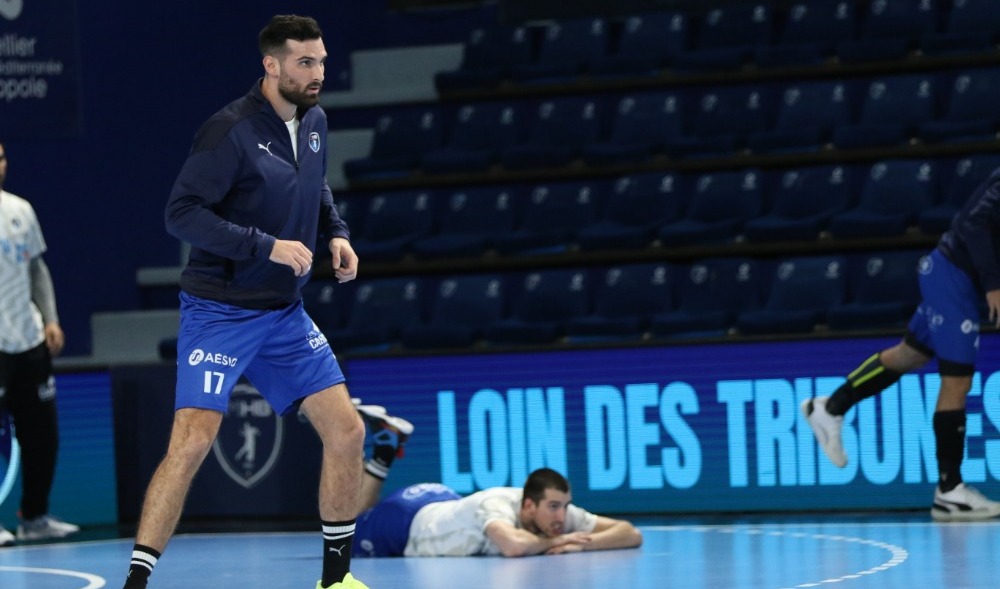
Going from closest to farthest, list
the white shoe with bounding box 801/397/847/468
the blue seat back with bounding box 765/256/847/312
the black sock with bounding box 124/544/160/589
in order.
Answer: the black sock with bounding box 124/544/160/589
the white shoe with bounding box 801/397/847/468
the blue seat back with bounding box 765/256/847/312

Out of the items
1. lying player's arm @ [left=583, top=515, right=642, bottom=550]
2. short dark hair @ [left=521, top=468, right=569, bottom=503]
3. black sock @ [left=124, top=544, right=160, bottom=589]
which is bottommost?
lying player's arm @ [left=583, top=515, right=642, bottom=550]

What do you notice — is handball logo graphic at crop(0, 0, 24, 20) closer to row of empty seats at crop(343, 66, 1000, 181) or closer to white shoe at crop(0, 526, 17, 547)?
row of empty seats at crop(343, 66, 1000, 181)

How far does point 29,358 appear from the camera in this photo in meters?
10.1

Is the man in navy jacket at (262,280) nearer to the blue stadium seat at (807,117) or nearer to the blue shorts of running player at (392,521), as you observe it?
the blue shorts of running player at (392,521)

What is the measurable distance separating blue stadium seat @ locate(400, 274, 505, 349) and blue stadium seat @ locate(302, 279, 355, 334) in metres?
0.62

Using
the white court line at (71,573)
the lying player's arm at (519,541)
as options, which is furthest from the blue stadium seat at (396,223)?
the lying player's arm at (519,541)

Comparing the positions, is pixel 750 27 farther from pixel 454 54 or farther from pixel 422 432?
pixel 422 432

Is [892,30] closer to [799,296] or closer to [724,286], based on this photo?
[724,286]

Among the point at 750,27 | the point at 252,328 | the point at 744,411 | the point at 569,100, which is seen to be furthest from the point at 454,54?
the point at 252,328

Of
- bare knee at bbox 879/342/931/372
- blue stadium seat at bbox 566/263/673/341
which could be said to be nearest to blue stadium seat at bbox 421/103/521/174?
blue stadium seat at bbox 566/263/673/341

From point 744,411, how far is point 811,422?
54 cm

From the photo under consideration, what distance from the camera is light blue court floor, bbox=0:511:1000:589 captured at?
6.65m

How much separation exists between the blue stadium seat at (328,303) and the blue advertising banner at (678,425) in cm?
128

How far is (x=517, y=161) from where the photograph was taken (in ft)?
40.9
